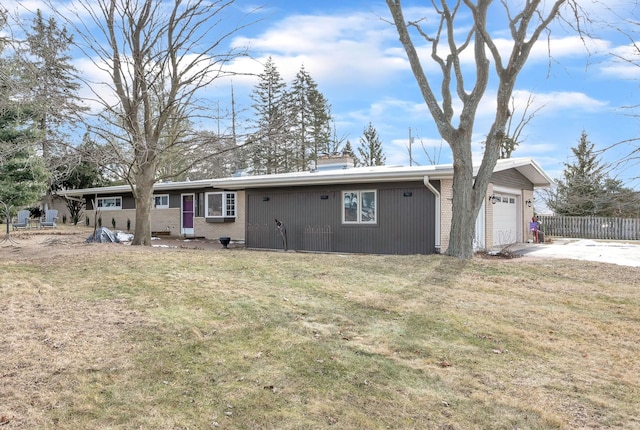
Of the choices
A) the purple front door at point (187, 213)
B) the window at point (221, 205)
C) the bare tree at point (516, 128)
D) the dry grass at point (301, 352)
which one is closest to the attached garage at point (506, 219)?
the dry grass at point (301, 352)

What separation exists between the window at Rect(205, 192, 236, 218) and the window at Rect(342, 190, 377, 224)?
19.7 feet

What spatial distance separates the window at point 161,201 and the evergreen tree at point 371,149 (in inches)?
770

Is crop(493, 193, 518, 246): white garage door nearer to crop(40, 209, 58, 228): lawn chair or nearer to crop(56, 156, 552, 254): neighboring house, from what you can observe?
crop(56, 156, 552, 254): neighboring house

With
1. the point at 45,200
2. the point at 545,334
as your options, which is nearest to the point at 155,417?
the point at 545,334

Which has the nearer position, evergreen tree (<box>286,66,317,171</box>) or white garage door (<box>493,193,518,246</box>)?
white garage door (<box>493,193,518,246</box>)

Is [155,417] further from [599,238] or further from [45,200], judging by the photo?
[45,200]

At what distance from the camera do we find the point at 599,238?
2219 cm

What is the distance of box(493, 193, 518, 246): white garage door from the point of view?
16125 mm

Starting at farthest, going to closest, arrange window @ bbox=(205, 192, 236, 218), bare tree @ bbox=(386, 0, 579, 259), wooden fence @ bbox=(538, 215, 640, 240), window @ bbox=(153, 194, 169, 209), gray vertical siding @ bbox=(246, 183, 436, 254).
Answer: wooden fence @ bbox=(538, 215, 640, 240) < window @ bbox=(153, 194, 169, 209) < window @ bbox=(205, 192, 236, 218) < gray vertical siding @ bbox=(246, 183, 436, 254) < bare tree @ bbox=(386, 0, 579, 259)

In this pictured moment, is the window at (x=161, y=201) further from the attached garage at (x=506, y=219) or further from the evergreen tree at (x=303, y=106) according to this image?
the attached garage at (x=506, y=219)

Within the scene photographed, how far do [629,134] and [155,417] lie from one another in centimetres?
715

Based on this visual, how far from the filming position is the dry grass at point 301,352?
317 centimetres

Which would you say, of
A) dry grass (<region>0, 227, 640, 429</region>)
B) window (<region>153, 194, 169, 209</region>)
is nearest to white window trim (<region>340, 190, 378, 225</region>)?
dry grass (<region>0, 227, 640, 429</region>)

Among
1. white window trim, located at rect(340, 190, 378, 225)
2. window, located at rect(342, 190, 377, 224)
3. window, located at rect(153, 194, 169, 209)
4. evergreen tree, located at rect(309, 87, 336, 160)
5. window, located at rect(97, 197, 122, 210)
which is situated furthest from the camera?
evergreen tree, located at rect(309, 87, 336, 160)
